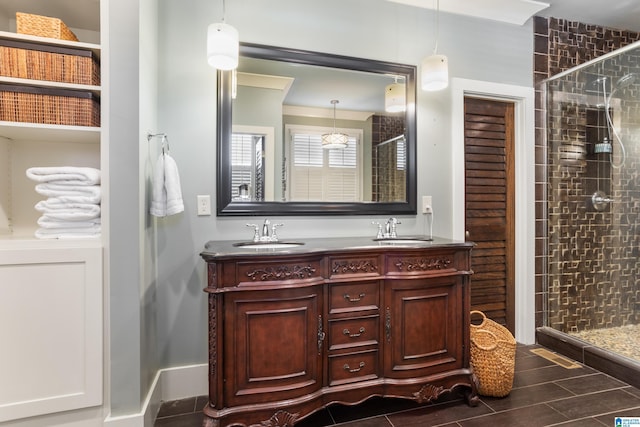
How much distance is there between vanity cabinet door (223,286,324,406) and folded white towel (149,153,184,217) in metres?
0.56

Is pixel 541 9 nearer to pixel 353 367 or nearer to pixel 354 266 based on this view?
pixel 354 266

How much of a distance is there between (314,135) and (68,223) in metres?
1.43

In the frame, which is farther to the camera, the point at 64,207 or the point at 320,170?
the point at 320,170

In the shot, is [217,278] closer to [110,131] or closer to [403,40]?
[110,131]

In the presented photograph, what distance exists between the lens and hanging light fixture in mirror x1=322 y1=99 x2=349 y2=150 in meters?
2.20

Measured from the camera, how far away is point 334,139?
2219 millimetres

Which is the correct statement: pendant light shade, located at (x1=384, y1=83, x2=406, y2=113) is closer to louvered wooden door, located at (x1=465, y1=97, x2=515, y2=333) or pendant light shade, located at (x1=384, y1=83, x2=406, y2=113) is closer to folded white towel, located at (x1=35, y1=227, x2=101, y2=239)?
louvered wooden door, located at (x1=465, y1=97, x2=515, y2=333)

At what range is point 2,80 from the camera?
143cm

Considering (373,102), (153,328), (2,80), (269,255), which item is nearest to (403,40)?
(373,102)

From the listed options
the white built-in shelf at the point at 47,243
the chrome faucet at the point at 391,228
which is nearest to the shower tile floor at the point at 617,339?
the chrome faucet at the point at 391,228

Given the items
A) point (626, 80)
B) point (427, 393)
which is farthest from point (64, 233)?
point (626, 80)

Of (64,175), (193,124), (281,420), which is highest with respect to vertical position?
(193,124)

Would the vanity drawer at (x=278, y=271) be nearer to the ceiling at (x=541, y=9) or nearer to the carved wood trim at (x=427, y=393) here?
the carved wood trim at (x=427, y=393)

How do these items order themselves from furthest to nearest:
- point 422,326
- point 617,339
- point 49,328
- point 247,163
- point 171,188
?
point 617,339 → point 247,163 → point 422,326 → point 171,188 → point 49,328
